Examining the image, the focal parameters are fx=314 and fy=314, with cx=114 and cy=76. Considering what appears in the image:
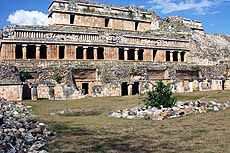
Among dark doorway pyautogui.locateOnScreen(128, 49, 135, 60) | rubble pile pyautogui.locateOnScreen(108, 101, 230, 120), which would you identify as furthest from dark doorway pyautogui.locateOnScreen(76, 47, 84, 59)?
rubble pile pyautogui.locateOnScreen(108, 101, 230, 120)

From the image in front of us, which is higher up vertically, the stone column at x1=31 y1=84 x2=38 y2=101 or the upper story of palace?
the upper story of palace

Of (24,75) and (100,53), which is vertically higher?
(100,53)

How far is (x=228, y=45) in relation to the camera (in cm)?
4316

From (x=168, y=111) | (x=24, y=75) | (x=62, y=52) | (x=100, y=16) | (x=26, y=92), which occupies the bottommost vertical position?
(x=168, y=111)

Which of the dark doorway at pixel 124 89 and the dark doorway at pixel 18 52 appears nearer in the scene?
the dark doorway at pixel 18 52

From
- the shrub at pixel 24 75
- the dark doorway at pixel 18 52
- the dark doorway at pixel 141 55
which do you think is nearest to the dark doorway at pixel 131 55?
the dark doorway at pixel 141 55

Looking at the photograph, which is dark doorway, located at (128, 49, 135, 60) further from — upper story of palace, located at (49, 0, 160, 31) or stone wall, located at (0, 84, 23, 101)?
stone wall, located at (0, 84, 23, 101)

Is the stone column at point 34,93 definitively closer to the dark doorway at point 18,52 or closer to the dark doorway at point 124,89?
the dark doorway at point 18,52

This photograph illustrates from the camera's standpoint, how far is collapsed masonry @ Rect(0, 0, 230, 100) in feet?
83.9

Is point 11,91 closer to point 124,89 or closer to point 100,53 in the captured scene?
point 124,89

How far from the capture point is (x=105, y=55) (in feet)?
103

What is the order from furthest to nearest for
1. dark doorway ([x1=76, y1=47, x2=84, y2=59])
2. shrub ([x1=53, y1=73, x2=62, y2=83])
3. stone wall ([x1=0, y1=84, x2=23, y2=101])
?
dark doorway ([x1=76, y1=47, x2=84, y2=59])
shrub ([x1=53, y1=73, x2=62, y2=83])
stone wall ([x1=0, y1=84, x2=23, y2=101])

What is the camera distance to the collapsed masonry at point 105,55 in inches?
1006

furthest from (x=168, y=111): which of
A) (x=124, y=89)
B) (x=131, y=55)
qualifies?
(x=131, y=55)
